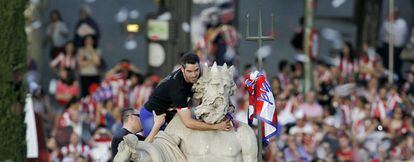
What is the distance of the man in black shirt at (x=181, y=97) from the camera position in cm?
1343

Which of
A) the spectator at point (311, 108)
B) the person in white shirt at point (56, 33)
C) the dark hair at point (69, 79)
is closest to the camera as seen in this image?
the spectator at point (311, 108)

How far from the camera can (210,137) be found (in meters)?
13.5

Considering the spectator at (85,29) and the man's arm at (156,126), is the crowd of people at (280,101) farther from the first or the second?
the man's arm at (156,126)

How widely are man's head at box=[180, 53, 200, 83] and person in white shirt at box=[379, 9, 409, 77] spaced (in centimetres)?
1532

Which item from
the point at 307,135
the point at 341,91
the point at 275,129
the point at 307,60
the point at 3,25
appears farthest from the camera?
the point at 307,60

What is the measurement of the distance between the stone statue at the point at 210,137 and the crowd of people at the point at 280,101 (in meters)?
8.88

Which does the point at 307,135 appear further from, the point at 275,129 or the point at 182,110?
the point at 182,110

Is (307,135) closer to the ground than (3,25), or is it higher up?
closer to the ground

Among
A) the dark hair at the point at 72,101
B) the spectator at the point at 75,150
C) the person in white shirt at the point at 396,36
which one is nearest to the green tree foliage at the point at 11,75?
the spectator at the point at 75,150

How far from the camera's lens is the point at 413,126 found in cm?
2484

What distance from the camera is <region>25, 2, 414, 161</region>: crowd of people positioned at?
23969mm

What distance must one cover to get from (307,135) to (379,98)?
6.67 ft

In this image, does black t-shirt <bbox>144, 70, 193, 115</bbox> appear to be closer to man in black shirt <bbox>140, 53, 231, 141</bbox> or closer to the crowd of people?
man in black shirt <bbox>140, 53, 231, 141</bbox>

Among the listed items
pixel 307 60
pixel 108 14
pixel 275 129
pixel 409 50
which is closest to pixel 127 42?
pixel 108 14
